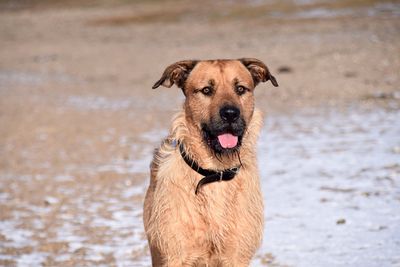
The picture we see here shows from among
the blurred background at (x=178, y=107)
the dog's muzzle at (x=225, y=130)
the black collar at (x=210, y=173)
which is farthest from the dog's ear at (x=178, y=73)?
the black collar at (x=210, y=173)

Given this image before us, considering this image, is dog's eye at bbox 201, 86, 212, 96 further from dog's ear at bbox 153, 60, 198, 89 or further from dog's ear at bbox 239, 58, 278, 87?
dog's ear at bbox 239, 58, 278, 87

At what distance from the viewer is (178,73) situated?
5.76m

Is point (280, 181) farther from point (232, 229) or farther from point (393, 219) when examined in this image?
point (232, 229)

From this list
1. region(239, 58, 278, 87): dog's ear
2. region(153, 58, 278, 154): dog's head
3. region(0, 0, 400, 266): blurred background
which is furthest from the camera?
region(0, 0, 400, 266): blurred background

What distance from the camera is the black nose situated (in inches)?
207

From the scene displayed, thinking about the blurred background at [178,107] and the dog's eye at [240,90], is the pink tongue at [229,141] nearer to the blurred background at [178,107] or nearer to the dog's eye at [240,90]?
the dog's eye at [240,90]

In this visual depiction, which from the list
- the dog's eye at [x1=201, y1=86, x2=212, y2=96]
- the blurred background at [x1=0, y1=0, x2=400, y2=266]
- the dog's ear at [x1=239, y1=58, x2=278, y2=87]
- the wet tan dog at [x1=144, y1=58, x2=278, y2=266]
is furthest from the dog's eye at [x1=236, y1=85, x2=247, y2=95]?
the blurred background at [x1=0, y1=0, x2=400, y2=266]

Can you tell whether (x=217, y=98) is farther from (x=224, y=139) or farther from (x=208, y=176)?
(x=208, y=176)

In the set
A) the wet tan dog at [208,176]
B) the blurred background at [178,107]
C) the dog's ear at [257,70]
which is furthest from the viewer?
the blurred background at [178,107]

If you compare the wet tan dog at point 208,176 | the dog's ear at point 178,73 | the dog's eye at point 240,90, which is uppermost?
the dog's ear at point 178,73

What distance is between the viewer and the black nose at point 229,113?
5.26 meters

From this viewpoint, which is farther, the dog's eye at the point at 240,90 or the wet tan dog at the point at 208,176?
the dog's eye at the point at 240,90

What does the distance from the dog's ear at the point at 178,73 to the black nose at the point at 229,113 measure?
0.60 meters

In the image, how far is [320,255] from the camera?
7012 mm
